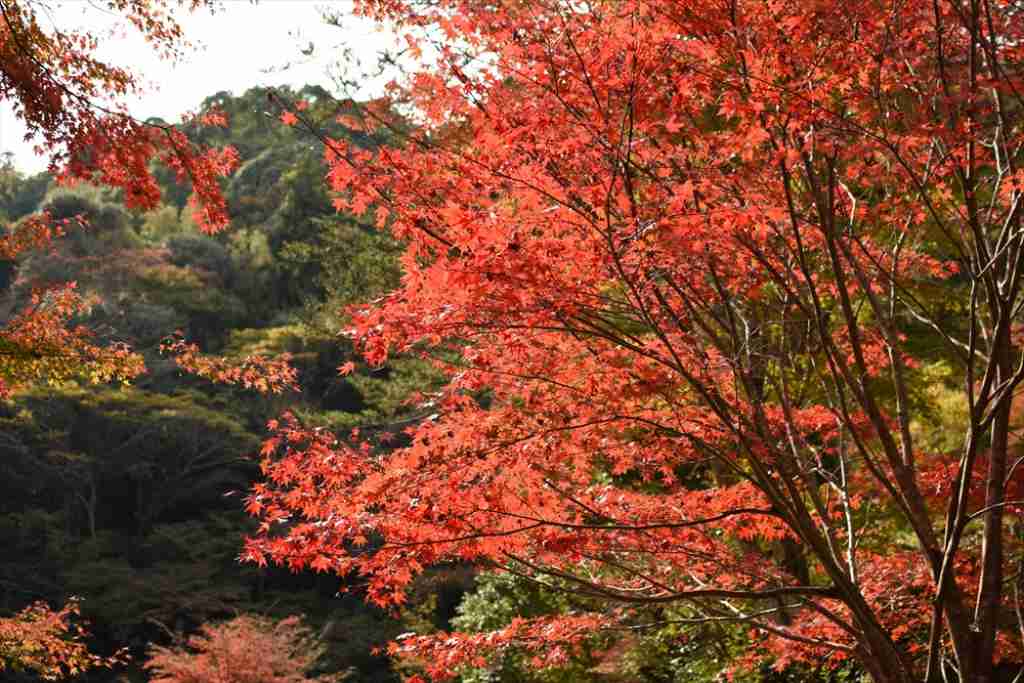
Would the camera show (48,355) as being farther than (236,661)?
No

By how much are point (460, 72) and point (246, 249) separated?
22823 mm

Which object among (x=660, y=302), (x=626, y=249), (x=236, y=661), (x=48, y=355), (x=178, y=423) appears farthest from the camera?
(x=178, y=423)

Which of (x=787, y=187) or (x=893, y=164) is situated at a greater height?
(x=893, y=164)

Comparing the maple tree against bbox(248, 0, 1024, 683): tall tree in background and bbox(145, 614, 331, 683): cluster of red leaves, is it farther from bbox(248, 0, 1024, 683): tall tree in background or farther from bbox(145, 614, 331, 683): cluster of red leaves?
bbox(145, 614, 331, 683): cluster of red leaves

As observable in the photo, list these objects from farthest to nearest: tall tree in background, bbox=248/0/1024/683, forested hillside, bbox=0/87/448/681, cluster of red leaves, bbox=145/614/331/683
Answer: forested hillside, bbox=0/87/448/681 → cluster of red leaves, bbox=145/614/331/683 → tall tree in background, bbox=248/0/1024/683

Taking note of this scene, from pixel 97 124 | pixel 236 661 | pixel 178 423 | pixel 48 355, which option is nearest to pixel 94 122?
pixel 97 124

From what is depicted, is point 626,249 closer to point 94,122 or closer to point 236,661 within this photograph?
point 94,122

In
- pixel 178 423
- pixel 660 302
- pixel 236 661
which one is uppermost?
Answer: pixel 178 423

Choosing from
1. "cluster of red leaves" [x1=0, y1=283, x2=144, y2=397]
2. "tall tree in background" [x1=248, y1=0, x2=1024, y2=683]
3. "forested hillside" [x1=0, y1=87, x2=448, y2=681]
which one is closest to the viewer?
"tall tree in background" [x1=248, y1=0, x2=1024, y2=683]

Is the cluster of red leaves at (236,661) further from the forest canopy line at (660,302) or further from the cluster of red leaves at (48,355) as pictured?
the forest canopy line at (660,302)

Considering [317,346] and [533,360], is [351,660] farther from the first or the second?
[533,360]

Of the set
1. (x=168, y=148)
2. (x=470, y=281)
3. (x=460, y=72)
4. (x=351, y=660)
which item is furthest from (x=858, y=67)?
(x=351, y=660)

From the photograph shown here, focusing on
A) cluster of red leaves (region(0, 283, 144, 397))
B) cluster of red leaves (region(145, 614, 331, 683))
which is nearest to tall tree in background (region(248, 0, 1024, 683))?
cluster of red leaves (region(0, 283, 144, 397))

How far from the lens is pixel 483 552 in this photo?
3.63 metres
